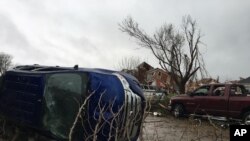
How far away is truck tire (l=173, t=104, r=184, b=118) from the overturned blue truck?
12010mm

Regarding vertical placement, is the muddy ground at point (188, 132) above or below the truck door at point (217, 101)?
below

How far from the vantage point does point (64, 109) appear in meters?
7.96

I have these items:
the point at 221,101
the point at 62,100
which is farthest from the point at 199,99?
the point at 62,100

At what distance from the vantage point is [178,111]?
20.7 meters

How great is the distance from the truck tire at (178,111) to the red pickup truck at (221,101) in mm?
53

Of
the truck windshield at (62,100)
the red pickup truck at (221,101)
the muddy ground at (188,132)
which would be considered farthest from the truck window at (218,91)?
the truck windshield at (62,100)

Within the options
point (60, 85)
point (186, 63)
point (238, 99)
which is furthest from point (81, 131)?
point (186, 63)

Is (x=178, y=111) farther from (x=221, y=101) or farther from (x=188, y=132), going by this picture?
(x=188, y=132)

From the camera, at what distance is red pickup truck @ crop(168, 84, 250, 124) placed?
17453mm

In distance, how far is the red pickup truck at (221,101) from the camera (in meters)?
17.5

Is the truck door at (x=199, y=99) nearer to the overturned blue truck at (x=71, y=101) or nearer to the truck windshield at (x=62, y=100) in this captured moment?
the overturned blue truck at (x=71, y=101)

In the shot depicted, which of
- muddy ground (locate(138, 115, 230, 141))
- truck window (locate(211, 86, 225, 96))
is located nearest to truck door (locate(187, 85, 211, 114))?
truck window (locate(211, 86, 225, 96))

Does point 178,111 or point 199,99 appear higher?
point 199,99

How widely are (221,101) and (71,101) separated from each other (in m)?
11.5
